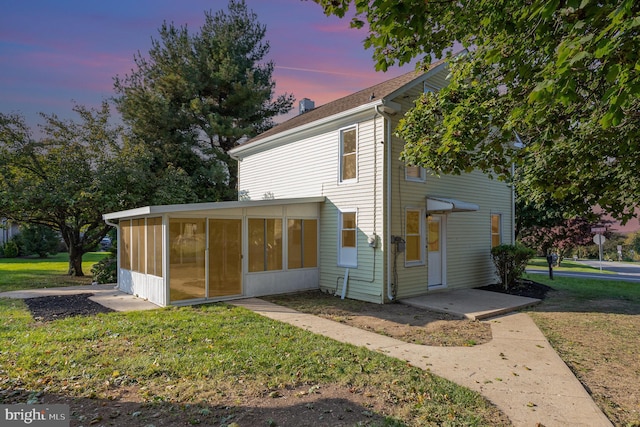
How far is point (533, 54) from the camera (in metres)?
4.70

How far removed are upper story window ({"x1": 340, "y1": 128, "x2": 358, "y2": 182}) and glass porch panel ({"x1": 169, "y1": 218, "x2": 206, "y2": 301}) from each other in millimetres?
4202

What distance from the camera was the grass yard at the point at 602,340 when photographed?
4.01 metres

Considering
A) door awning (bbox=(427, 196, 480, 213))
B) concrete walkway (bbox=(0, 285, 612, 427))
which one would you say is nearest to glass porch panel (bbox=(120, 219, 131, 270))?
concrete walkway (bbox=(0, 285, 612, 427))

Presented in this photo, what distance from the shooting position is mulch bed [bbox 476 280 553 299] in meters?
10.5

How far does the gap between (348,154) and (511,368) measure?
6.84 metres

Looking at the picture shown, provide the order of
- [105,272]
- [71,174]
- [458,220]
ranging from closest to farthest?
[458,220]
[105,272]
[71,174]

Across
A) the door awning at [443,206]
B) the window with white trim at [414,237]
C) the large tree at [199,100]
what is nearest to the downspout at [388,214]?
the window with white trim at [414,237]

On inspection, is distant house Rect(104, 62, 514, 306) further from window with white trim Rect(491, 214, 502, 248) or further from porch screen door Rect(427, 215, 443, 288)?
window with white trim Rect(491, 214, 502, 248)

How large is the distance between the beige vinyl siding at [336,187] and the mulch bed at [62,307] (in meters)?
5.94

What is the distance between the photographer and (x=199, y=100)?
19.6 metres

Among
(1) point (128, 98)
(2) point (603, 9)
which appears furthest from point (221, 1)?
(2) point (603, 9)

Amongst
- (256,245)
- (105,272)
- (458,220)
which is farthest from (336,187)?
(105,272)

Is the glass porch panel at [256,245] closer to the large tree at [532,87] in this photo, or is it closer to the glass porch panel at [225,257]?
the glass porch panel at [225,257]

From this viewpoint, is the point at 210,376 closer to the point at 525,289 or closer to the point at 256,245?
the point at 256,245
